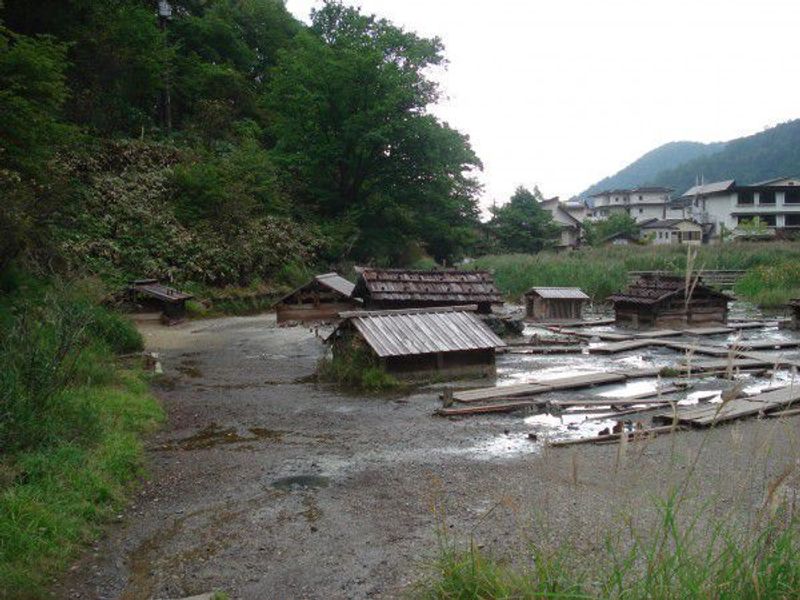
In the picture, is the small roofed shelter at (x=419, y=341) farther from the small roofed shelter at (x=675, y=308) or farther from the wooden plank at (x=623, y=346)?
the small roofed shelter at (x=675, y=308)

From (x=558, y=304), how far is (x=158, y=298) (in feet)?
46.4

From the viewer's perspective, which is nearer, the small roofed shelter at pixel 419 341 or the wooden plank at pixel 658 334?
the small roofed shelter at pixel 419 341

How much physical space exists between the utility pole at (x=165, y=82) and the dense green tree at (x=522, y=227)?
960 inches

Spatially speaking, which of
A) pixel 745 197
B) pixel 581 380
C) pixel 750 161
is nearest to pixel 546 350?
pixel 581 380

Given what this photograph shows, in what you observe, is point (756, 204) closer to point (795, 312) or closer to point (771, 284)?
point (771, 284)

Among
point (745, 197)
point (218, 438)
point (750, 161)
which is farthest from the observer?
point (750, 161)

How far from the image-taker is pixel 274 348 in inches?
688

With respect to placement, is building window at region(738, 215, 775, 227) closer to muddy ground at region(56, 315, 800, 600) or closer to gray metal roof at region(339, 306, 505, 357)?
gray metal roof at region(339, 306, 505, 357)

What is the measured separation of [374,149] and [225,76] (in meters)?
11.1

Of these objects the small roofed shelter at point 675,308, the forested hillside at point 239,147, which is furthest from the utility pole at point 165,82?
the small roofed shelter at point 675,308

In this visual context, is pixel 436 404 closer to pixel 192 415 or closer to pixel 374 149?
pixel 192 415

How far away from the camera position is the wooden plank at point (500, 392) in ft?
35.2

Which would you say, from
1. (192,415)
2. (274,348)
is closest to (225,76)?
(274,348)

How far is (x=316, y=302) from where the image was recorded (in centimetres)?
2380
